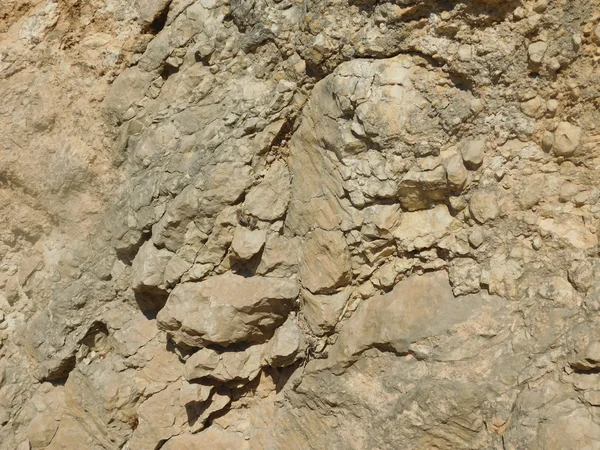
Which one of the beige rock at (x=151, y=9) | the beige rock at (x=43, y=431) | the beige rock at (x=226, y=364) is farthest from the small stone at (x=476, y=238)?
the beige rock at (x=43, y=431)

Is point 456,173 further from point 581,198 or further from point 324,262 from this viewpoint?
point 324,262

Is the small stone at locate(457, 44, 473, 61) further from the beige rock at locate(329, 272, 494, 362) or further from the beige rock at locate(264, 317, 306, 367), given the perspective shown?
the beige rock at locate(264, 317, 306, 367)

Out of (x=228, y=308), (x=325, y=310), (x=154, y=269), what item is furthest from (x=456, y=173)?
(x=154, y=269)

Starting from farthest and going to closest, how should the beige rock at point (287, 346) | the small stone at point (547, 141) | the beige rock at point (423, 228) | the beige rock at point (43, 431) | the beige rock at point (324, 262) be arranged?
the beige rock at point (43, 431), the beige rock at point (287, 346), the beige rock at point (324, 262), the beige rock at point (423, 228), the small stone at point (547, 141)

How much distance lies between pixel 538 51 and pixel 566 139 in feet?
1.25

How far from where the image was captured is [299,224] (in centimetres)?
300

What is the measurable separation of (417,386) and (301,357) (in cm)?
63

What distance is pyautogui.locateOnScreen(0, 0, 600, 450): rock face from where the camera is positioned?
A: 2.47 m

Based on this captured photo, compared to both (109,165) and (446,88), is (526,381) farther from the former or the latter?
(109,165)

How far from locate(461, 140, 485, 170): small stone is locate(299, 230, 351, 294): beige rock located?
0.67 metres

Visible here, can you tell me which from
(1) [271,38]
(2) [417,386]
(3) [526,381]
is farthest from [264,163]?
(3) [526,381]

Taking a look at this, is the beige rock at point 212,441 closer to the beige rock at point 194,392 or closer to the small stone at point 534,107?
the beige rock at point 194,392

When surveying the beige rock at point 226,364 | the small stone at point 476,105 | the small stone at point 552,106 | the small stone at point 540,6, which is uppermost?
the small stone at point 540,6

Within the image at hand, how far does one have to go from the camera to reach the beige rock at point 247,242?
2986 millimetres
